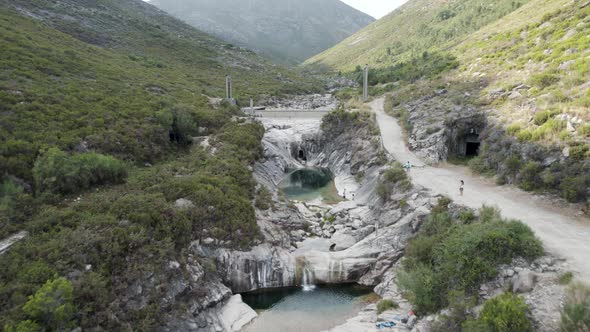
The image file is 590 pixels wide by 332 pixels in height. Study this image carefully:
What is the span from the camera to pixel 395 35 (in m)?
132

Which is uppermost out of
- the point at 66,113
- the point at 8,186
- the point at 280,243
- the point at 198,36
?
the point at 198,36

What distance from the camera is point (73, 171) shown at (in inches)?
820

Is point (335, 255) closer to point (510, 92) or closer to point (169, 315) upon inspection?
point (169, 315)

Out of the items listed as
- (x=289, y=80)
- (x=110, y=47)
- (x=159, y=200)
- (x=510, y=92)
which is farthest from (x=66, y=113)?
(x=289, y=80)

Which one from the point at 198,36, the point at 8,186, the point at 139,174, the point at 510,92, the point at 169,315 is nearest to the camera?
the point at 169,315

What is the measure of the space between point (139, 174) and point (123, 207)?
22.1 ft

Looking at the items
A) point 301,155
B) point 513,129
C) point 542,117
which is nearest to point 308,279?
point 513,129

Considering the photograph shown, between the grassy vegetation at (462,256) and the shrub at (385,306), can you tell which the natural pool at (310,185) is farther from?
the shrub at (385,306)

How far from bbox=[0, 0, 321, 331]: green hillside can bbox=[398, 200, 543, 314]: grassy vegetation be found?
1063 cm

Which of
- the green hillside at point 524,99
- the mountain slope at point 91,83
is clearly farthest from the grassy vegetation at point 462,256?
the mountain slope at point 91,83

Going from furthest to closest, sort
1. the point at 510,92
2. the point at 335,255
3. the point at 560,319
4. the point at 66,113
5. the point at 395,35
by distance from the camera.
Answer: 1. the point at 395,35
2. the point at 510,92
3. the point at 66,113
4. the point at 335,255
5. the point at 560,319

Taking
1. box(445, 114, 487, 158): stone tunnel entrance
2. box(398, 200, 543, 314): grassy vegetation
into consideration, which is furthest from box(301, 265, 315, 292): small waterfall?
box(445, 114, 487, 158): stone tunnel entrance

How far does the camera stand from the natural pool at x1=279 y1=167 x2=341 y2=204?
36.6 meters

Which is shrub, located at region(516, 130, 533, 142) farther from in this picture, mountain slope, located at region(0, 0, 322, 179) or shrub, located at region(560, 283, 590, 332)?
mountain slope, located at region(0, 0, 322, 179)
